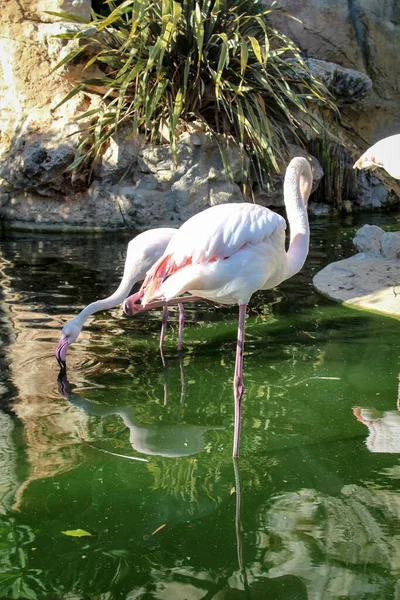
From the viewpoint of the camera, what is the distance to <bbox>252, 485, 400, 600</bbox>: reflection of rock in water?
263 centimetres

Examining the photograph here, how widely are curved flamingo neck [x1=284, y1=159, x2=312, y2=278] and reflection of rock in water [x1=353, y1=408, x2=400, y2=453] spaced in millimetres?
894

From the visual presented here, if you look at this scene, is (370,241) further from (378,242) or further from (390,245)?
(390,245)

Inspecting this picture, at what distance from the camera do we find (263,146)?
31.9 feet

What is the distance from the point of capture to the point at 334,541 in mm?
2889

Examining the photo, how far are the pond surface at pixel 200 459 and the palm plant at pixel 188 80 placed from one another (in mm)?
4156

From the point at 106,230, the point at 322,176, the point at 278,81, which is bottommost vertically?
the point at 106,230

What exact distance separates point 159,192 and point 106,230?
0.90 m

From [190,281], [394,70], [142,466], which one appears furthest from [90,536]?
[394,70]

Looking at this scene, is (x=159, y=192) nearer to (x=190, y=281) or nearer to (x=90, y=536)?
(x=190, y=281)

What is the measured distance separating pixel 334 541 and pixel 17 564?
3.93 ft

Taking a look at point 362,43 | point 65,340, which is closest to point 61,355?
point 65,340

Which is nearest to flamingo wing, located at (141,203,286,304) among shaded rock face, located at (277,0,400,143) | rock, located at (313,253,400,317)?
rock, located at (313,253,400,317)

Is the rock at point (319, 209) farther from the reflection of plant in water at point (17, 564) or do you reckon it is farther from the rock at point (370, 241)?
the reflection of plant in water at point (17, 564)

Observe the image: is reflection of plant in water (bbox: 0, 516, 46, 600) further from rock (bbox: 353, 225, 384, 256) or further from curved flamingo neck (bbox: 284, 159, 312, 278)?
rock (bbox: 353, 225, 384, 256)
